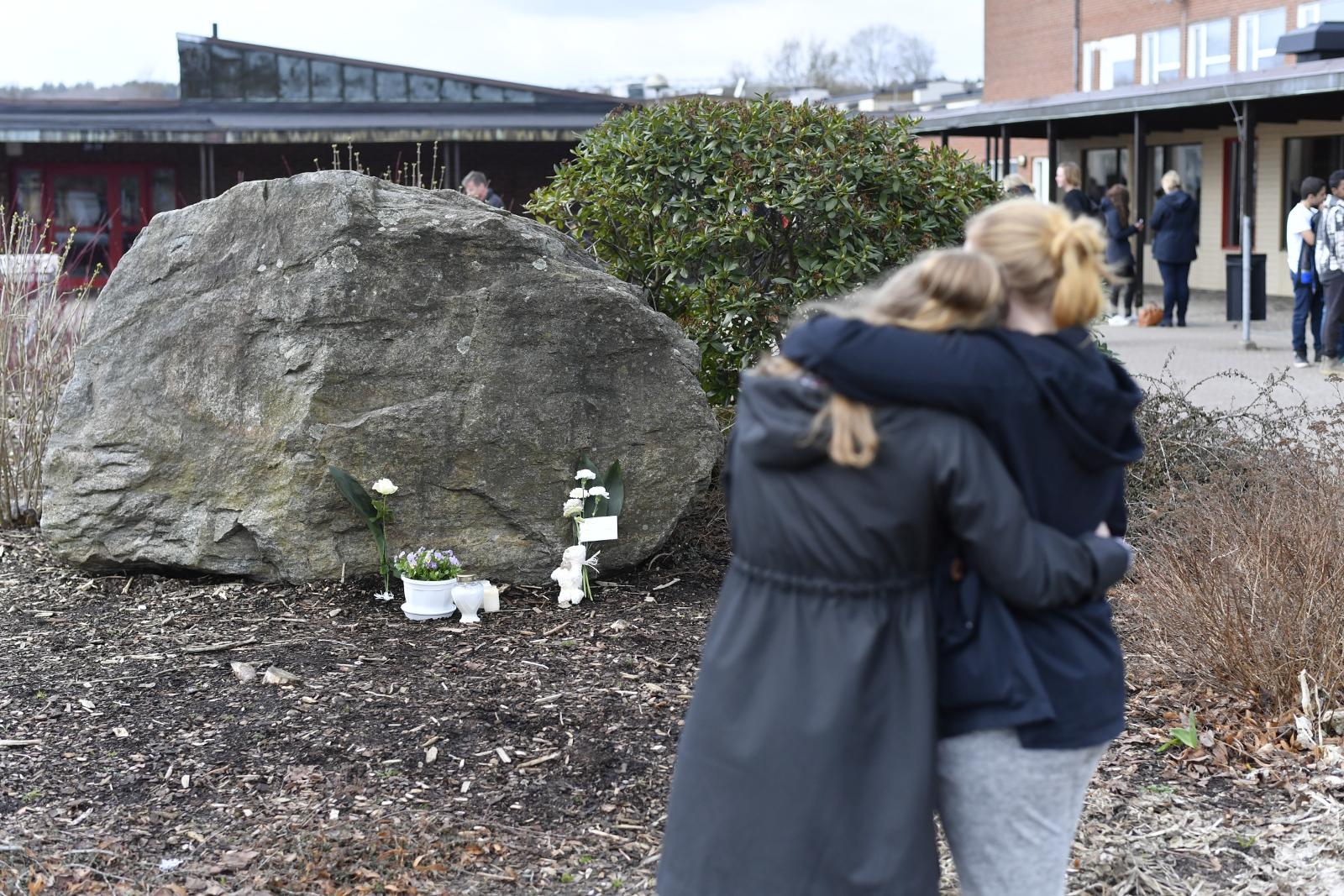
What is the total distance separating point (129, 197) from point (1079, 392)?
26.3 metres

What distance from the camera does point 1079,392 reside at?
2.10 metres

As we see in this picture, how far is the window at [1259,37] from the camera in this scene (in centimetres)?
2952

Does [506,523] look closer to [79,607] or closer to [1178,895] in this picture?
[79,607]

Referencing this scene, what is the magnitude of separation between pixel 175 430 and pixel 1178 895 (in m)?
4.12

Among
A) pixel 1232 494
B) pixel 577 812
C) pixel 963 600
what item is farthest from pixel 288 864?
pixel 1232 494

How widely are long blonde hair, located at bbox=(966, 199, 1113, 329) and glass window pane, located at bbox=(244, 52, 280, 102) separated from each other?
29759 millimetres

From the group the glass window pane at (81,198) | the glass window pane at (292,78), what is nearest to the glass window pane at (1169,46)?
the glass window pane at (292,78)

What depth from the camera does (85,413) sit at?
573 cm

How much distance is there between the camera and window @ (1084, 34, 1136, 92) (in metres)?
34.2

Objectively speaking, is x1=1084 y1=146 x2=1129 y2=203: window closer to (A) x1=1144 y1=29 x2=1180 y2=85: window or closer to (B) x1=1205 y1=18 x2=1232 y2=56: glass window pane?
Answer: (B) x1=1205 y1=18 x2=1232 y2=56: glass window pane

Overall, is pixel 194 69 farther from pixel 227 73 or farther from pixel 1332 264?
pixel 1332 264

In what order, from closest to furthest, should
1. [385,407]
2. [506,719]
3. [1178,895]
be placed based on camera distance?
[1178,895] < [506,719] < [385,407]

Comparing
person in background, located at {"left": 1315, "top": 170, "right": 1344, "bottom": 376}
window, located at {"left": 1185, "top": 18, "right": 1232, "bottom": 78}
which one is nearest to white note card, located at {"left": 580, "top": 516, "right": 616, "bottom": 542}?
person in background, located at {"left": 1315, "top": 170, "right": 1344, "bottom": 376}

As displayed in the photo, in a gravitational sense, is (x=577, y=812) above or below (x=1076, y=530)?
below
